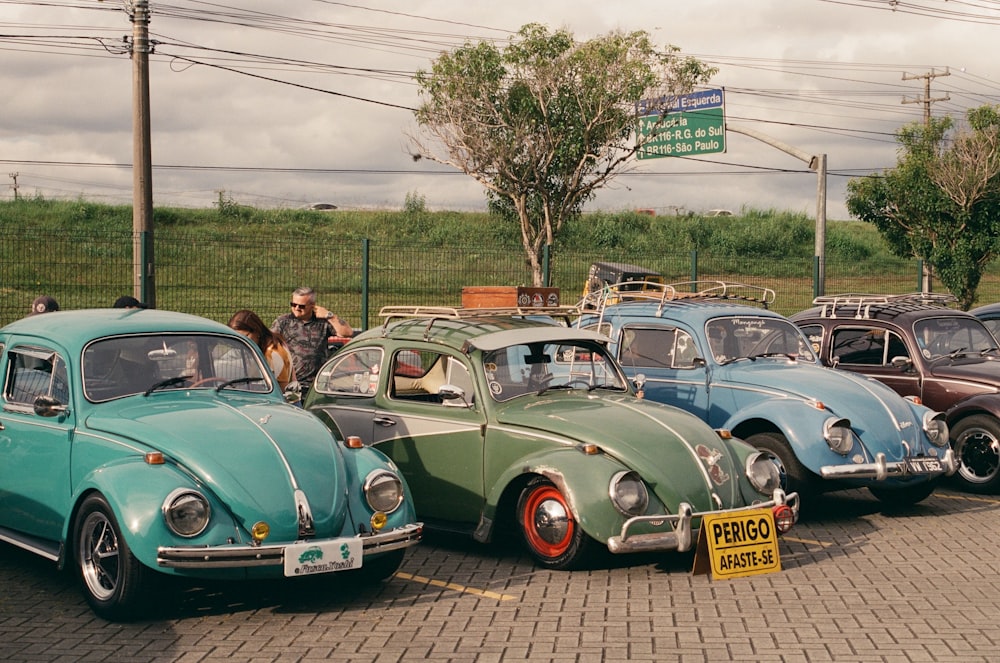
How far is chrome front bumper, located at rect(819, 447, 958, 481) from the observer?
9.32 m

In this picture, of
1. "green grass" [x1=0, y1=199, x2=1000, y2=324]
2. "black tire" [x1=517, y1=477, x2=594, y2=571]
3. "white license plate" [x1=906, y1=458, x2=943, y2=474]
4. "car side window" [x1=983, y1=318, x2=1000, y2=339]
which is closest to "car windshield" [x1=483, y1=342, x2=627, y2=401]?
"black tire" [x1=517, y1=477, x2=594, y2=571]

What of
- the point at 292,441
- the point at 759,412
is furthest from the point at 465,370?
the point at 759,412

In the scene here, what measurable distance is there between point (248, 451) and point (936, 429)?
20.5 feet

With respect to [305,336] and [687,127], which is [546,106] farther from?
[305,336]

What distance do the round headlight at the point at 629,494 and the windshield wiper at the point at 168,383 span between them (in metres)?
2.92

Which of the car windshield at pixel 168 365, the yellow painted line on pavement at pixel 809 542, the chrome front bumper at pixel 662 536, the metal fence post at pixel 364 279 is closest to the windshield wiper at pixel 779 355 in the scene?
the yellow painted line on pavement at pixel 809 542

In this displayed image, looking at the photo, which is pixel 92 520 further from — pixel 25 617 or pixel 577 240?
pixel 577 240

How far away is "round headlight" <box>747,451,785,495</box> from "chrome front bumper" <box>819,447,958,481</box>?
111 cm

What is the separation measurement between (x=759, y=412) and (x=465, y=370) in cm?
281

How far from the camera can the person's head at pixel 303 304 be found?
11.4 metres

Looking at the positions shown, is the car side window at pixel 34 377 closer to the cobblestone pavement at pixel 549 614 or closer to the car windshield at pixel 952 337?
the cobblestone pavement at pixel 549 614

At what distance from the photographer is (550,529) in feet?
25.4

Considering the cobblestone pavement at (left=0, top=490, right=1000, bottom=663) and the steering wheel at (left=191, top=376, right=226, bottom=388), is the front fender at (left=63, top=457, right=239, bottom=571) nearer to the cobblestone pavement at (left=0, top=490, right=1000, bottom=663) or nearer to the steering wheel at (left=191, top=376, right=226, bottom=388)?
the cobblestone pavement at (left=0, top=490, right=1000, bottom=663)

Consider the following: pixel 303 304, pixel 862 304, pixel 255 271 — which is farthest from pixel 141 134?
pixel 862 304
